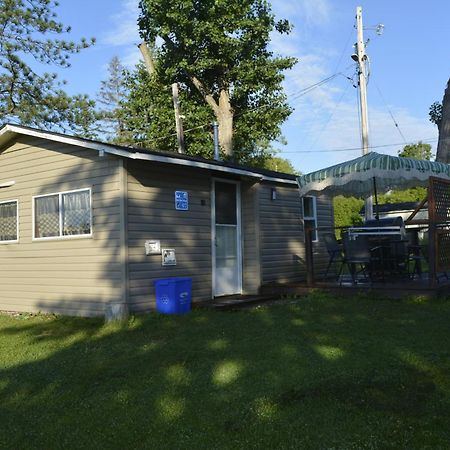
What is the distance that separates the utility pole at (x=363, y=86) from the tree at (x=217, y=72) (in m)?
4.96

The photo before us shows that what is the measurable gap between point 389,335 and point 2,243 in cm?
761

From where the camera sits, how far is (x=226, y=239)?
10.2 m

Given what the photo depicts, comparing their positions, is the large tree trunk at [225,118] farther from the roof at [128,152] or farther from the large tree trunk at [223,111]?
the roof at [128,152]

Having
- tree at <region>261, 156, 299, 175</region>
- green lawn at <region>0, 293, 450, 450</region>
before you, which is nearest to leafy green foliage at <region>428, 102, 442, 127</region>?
green lawn at <region>0, 293, 450, 450</region>

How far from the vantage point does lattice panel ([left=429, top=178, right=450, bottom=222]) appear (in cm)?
841

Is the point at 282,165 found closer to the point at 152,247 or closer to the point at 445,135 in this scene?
the point at 445,135

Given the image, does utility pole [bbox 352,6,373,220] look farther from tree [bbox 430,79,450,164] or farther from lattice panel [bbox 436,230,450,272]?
lattice panel [bbox 436,230,450,272]

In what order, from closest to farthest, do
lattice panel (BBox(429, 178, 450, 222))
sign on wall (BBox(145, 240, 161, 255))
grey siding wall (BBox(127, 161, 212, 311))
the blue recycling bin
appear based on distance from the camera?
the blue recycling bin
grey siding wall (BBox(127, 161, 212, 311))
sign on wall (BBox(145, 240, 161, 255))
lattice panel (BBox(429, 178, 450, 222))

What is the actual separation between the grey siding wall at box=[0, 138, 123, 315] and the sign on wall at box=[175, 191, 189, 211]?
122 centimetres

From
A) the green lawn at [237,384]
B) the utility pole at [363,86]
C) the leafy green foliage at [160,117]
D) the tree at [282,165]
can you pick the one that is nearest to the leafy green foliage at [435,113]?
the utility pole at [363,86]

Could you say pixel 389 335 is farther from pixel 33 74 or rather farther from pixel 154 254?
pixel 33 74

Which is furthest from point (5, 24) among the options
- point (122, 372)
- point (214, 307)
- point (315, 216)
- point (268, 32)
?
point (122, 372)

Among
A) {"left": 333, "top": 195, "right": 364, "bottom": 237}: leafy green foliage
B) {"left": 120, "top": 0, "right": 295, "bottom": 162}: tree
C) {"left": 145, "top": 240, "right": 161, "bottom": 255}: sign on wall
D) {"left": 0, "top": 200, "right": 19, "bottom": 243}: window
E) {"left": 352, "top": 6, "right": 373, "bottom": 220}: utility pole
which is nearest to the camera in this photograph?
{"left": 145, "top": 240, "right": 161, "bottom": 255}: sign on wall

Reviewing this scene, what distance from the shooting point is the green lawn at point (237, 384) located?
3475mm
